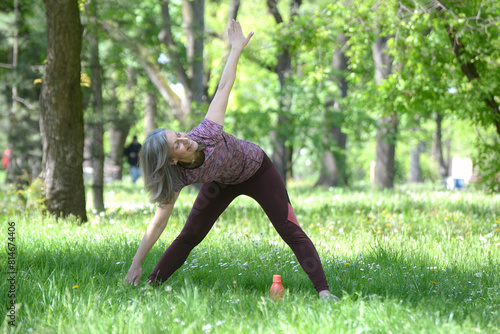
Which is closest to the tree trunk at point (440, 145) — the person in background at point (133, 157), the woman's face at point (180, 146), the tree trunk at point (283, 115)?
the tree trunk at point (283, 115)

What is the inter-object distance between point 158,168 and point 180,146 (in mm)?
202

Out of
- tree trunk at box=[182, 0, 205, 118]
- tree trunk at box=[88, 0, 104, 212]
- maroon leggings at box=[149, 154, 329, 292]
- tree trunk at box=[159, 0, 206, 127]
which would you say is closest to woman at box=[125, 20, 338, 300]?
maroon leggings at box=[149, 154, 329, 292]

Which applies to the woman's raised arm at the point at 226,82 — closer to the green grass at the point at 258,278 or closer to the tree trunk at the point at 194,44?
the green grass at the point at 258,278

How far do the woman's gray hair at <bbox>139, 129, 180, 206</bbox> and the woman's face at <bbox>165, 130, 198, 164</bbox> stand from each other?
35 millimetres

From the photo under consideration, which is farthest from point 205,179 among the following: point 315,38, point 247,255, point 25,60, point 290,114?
point 25,60

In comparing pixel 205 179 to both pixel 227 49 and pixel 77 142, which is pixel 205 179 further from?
pixel 227 49

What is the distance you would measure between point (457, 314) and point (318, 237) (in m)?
3.12

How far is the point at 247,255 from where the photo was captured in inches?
195

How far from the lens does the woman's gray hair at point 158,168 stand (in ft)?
10.8

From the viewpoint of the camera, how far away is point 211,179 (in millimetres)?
3684

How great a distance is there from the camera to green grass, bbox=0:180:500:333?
2.98 meters

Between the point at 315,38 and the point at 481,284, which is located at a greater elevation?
the point at 315,38

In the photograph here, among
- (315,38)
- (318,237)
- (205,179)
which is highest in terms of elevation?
(315,38)

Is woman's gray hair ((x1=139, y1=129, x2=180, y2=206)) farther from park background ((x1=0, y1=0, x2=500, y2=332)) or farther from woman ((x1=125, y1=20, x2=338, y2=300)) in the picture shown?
park background ((x1=0, y1=0, x2=500, y2=332))
